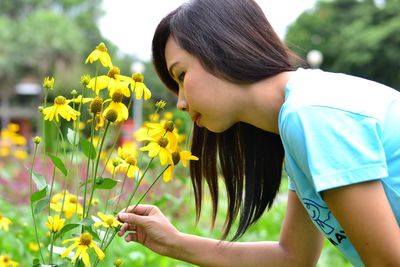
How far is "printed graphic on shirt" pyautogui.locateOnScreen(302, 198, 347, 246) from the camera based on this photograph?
1.03 metres

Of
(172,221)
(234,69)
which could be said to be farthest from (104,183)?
(172,221)

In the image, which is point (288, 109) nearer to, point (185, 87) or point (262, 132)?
point (185, 87)

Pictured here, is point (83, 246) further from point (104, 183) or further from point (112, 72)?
point (112, 72)

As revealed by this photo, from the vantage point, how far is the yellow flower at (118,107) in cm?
103

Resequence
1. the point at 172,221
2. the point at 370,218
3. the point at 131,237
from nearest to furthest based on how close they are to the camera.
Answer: the point at 370,218
the point at 131,237
the point at 172,221

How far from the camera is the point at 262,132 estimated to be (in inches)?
48.4

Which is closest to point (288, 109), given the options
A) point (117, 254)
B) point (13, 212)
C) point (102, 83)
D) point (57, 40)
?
point (102, 83)

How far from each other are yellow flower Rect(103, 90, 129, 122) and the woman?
96 millimetres

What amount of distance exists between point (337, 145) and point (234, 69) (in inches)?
8.4

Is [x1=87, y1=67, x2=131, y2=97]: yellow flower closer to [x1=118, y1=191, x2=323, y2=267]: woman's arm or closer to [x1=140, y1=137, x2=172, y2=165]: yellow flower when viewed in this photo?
[x1=140, y1=137, x2=172, y2=165]: yellow flower

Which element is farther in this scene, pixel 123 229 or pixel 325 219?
pixel 123 229

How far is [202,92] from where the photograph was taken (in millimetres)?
1026

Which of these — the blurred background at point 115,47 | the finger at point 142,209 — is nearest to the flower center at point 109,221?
the finger at point 142,209

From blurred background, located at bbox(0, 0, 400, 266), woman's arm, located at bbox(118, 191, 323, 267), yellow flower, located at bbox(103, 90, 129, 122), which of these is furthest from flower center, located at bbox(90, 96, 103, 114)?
blurred background, located at bbox(0, 0, 400, 266)
